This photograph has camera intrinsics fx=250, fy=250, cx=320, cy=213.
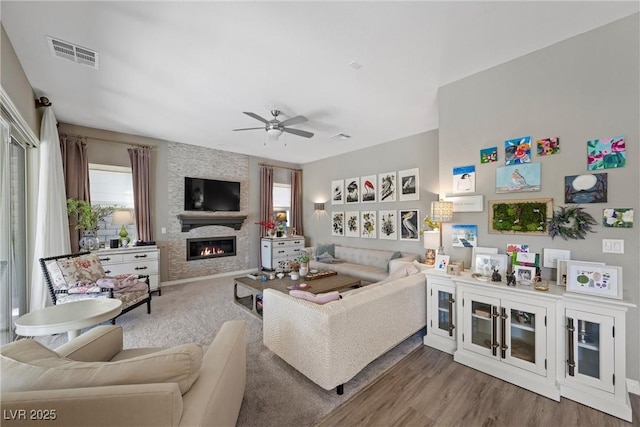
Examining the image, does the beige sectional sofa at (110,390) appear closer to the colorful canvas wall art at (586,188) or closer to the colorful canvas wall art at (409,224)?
the colorful canvas wall art at (586,188)

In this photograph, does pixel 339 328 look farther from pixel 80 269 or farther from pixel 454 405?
pixel 80 269

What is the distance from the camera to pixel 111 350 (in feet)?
5.49

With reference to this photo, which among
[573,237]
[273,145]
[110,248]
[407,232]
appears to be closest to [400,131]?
[407,232]

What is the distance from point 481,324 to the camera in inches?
99.0

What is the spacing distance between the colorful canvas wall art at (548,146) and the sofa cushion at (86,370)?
3.30m

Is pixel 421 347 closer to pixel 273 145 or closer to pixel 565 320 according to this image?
pixel 565 320

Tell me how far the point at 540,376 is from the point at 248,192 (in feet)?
20.4

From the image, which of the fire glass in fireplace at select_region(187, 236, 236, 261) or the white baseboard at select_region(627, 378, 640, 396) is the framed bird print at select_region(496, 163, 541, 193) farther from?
the fire glass in fireplace at select_region(187, 236, 236, 261)

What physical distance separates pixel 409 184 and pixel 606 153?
9.95 ft

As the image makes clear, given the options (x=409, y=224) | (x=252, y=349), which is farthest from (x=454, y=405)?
(x=409, y=224)

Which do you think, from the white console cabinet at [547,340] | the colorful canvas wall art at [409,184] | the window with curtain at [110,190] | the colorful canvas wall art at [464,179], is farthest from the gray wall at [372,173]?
the window with curtain at [110,190]

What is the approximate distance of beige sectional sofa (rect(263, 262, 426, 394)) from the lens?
2.00 meters

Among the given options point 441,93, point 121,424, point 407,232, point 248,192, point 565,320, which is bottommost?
point 565,320

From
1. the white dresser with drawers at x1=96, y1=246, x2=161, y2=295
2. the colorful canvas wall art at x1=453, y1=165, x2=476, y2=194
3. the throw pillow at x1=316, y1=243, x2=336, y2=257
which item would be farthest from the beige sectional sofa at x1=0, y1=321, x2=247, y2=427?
the throw pillow at x1=316, y1=243, x2=336, y2=257
